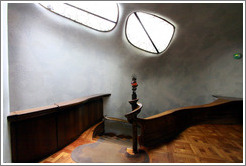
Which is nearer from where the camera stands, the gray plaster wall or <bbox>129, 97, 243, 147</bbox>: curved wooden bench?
the gray plaster wall

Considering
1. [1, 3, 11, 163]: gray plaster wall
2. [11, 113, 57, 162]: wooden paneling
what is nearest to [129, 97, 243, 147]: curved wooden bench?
[11, 113, 57, 162]: wooden paneling

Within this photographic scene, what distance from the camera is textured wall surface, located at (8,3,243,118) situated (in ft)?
7.63

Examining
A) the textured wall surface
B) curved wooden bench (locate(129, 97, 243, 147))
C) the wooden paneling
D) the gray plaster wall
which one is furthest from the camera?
the textured wall surface

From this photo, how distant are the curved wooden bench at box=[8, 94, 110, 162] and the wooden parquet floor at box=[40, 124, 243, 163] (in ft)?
0.49

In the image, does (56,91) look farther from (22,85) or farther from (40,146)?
(40,146)

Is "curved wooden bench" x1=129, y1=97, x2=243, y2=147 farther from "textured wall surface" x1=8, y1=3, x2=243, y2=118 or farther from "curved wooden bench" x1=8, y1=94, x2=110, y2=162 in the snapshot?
"curved wooden bench" x1=8, y1=94, x2=110, y2=162

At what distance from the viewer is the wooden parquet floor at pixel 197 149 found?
1.52 metres

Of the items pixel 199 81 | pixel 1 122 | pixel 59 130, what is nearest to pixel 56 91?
pixel 59 130

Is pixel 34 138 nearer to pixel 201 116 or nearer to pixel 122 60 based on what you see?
pixel 122 60

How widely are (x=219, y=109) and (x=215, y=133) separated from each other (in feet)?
2.47

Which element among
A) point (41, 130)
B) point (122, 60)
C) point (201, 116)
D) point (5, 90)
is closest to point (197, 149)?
point (201, 116)

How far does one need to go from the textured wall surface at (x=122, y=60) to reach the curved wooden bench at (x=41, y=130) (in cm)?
89

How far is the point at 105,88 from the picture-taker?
3.96 metres

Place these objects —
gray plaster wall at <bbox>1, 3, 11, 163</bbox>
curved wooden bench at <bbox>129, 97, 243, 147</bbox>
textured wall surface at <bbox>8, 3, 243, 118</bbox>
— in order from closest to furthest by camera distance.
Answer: gray plaster wall at <bbox>1, 3, 11, 163</bbox>, curved wooden bench at <bbox>129, 97, 243, 147</bbox>, textured wall surface at <bbox>8, 3, 243, 118</bbox>
